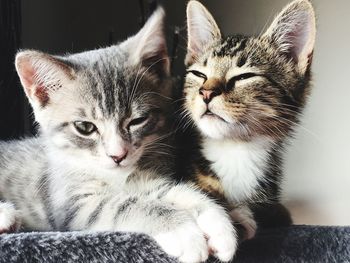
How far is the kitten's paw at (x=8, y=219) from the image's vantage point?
943 mm

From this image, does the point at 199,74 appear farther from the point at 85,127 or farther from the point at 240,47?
the point at 85,127

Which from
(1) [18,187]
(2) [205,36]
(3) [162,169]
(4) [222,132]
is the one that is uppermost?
(2) [205,36]

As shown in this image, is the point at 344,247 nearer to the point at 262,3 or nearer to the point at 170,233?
the point at 170,233

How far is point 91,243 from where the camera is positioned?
78 cm

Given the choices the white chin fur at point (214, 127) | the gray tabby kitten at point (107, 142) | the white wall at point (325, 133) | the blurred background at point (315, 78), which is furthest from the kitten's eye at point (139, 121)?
the white wall at point (325, 133)

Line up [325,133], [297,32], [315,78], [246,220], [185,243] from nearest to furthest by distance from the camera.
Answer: [185,243] → [246,220] → [297,32] → [315,78] → [325,133]

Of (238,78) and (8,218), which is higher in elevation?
(238,78)

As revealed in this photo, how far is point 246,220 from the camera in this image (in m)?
0.94

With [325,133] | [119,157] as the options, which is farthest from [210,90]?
[325,133]

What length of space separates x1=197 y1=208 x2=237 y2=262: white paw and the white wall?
104 centimetres

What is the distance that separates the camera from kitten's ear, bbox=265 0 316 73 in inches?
40.6

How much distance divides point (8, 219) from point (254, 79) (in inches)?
21.4

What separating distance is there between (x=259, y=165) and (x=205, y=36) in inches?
12.4

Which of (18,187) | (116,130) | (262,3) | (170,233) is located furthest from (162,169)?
(262,3)
